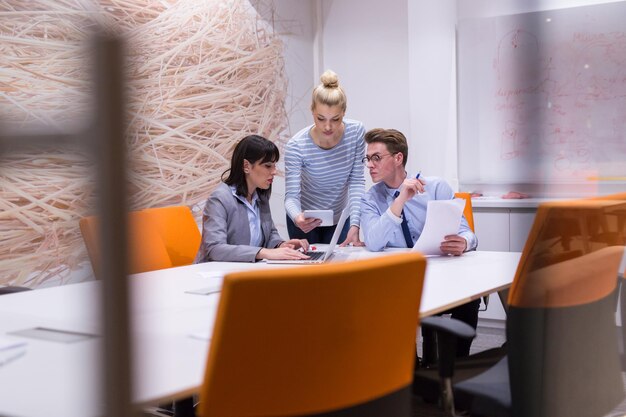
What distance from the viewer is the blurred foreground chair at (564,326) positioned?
4.12 feet

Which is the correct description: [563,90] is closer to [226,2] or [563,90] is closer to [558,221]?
[558,221]

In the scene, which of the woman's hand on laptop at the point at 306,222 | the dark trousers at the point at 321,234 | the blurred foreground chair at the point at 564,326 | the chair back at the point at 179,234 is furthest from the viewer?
the dark trousers at the point at 321,234

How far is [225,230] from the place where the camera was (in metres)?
2.71

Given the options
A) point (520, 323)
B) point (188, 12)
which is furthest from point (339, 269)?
point (188, 12)

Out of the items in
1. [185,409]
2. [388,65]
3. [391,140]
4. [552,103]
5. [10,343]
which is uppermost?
[388,65]

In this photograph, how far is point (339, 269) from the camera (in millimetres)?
Answer: 1054

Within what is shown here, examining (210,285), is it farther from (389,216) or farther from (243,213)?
(389,216)

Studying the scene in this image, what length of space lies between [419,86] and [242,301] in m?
3.66

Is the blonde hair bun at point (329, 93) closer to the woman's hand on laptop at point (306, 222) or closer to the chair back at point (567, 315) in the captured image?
the woman's hand on laptop at point (306, 222)

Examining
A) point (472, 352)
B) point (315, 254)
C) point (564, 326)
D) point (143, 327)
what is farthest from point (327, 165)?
point (143, 327)

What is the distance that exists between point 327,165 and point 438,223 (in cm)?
91

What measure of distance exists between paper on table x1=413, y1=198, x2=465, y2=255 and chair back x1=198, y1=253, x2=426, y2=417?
1253 millimetres

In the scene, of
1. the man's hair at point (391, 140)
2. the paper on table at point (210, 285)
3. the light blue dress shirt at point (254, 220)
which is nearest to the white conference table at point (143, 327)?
the paper on table at point (210, 285)

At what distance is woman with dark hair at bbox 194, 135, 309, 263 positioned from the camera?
268 cm
